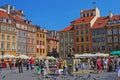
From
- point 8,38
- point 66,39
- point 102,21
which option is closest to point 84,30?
point 102,21

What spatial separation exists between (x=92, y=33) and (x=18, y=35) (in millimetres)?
17267

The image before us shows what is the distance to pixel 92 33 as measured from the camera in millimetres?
65250

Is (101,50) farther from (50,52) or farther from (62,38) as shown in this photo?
(50,52)

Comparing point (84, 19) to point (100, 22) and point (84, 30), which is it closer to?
point (84, 30)

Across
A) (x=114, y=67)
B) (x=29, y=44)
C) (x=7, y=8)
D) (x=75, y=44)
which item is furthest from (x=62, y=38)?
(x=114, y=67)

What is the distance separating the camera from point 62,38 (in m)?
70.9

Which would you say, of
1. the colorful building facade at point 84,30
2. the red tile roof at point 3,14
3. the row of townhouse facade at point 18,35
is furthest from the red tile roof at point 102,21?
the red tile roof at point 3,14

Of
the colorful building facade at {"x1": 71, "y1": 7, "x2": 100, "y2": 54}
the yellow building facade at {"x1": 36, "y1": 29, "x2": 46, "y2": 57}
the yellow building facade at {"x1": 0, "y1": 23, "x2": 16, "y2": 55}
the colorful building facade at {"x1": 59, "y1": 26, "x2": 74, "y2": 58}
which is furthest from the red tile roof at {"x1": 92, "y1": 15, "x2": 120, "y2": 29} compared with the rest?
the yellow building facade at {"x1": 0, "y1": 23, "x2": 16, "y2": 55}

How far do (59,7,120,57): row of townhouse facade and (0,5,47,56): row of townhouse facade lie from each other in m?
5.92

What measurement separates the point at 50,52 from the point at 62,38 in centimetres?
1013

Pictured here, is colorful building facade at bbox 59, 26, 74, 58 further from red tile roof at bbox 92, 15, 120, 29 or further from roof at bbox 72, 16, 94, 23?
red tile roof at bbox 92, 15, 120, 29

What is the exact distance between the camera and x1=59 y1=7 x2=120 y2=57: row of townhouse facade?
62100 millimetres

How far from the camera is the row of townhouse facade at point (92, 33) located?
62100mm

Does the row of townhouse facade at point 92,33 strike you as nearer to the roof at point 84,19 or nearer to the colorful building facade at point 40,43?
the roof at point 84,19
